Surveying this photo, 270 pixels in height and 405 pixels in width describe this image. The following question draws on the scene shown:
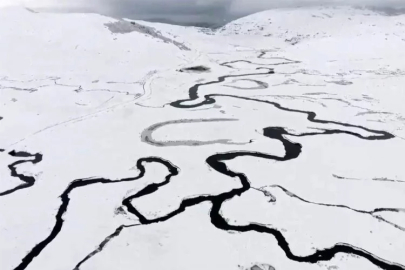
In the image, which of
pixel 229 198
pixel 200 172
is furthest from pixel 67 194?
pixel 229 198

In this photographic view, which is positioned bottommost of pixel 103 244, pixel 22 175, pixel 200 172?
pixel 22 175

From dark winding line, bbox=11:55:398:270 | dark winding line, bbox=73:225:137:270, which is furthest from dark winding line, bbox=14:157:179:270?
dark winding line, bbox=73:225:137:270

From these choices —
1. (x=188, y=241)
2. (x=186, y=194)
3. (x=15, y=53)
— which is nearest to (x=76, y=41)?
(x=15, y=53)

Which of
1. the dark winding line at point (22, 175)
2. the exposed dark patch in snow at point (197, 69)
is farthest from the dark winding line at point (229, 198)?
the exposed dark patch in snow at point (197, 69)

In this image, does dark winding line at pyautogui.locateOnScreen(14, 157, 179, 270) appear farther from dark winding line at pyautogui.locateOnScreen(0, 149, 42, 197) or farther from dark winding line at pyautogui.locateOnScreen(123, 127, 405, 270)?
dark winding line at pyautogui.locateOnScreen(0, 149, 42, 197)

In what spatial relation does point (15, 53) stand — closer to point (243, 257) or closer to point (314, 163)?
point (314, 163)

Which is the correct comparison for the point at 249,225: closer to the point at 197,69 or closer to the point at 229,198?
the point at 229,198

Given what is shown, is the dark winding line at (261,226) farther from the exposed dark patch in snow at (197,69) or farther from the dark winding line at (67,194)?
the exposed dark patch in snow at (197,69)

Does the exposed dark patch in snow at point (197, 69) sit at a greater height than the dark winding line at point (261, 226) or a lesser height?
lesser

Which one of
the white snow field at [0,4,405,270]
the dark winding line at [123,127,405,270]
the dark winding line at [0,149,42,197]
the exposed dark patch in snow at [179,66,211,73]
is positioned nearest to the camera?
the dark winding line at [123,127,405,270]

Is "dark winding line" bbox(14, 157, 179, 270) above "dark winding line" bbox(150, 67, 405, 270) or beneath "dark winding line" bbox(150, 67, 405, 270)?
beneath
